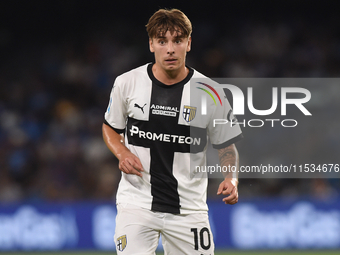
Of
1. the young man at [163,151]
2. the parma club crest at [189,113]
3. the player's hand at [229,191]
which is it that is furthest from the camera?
the parma club crest at [189,113]

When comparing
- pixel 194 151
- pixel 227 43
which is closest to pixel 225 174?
pixel 194 151

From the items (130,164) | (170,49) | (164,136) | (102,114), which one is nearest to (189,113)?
(164,136)

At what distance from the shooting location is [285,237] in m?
7.30

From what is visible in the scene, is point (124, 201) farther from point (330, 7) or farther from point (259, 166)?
point (330, 7)

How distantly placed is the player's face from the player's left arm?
2.47 feet

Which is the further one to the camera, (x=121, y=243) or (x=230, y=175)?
(x=230, y=175)

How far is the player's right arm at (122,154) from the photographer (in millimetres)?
3432

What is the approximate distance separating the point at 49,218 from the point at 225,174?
176 inches

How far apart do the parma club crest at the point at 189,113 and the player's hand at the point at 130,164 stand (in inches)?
18.8

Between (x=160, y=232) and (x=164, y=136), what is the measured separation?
0.69 m

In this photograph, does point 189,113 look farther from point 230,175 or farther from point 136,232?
point 136,232

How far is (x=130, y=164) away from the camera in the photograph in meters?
3.43

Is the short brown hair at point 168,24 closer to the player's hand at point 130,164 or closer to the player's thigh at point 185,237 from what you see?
the player's hand at point 130,164

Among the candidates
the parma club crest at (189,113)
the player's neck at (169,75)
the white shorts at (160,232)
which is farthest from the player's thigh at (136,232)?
the player's neck at (169,75)
